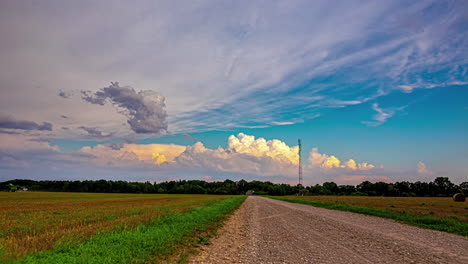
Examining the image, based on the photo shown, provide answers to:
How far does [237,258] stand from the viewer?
29.6 ft

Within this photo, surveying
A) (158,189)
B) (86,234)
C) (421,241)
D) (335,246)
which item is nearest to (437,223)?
(421,241)

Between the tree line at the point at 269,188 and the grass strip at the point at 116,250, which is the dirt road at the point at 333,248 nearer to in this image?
the grass strip at the point at 116,250

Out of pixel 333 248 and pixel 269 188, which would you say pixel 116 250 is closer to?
pixel 333 248

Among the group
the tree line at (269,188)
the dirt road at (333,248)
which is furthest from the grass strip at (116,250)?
the tree line at (269,188)

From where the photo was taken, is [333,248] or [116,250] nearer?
[116,250]

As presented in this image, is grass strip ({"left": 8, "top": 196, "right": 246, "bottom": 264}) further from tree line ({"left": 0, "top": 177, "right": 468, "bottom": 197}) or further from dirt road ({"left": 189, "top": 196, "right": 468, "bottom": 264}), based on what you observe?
tree line ({"left": 0, "top": 177, "right": 468, "bottom": 197})

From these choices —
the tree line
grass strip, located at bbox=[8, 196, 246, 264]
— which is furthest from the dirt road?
the tree line

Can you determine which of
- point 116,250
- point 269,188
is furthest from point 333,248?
point 269,188

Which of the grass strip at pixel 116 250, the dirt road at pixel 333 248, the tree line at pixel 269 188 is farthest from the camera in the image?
the tree line at pixel 269 188

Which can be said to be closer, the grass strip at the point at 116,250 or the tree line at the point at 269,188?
the grass strip at the point at 116,250

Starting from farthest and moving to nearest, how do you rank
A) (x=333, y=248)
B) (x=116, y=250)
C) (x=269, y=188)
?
(x=269, y=188) < (x=333, y=248) < (x=116, y=250)

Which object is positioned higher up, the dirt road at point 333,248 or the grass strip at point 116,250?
the grass strip at point 116,250

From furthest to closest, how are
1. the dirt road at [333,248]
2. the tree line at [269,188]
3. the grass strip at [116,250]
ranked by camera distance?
the tree line at [269,188], the dirt road at [333,248], the grass strip at [116,250]

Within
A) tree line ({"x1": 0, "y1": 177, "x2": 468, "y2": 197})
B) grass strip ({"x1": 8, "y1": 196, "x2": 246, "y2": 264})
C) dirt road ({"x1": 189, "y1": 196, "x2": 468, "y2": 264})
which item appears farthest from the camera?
tree line ({"x1": 0, "y1": 177, "x2": 468, "y2": 197})
